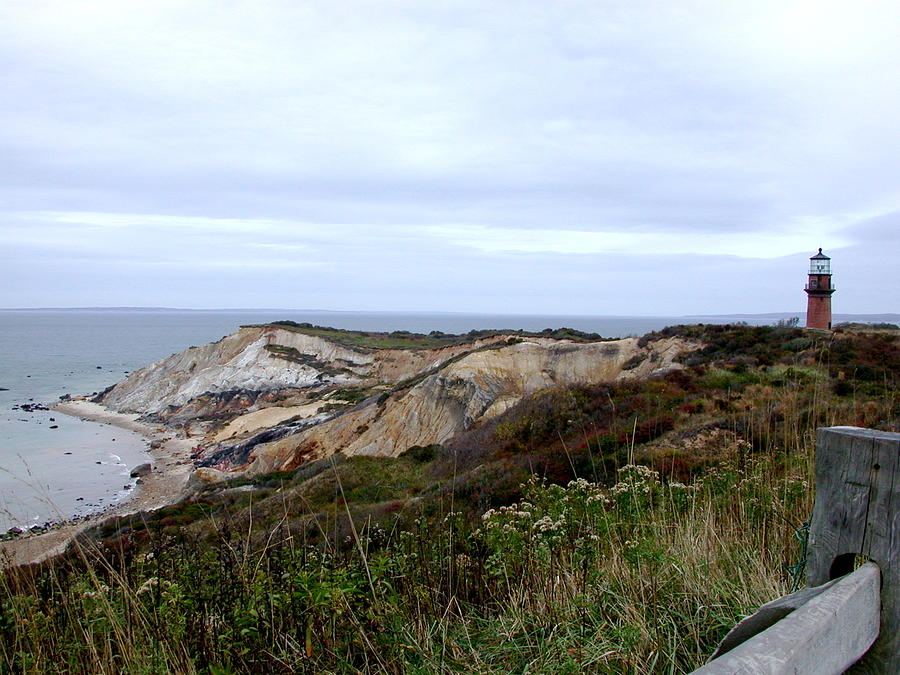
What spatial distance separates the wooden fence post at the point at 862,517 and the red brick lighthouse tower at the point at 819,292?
3420cm

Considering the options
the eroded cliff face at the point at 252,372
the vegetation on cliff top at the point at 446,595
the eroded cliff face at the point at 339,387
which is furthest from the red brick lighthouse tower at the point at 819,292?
the vegetation on cliff top at the point at 446,595

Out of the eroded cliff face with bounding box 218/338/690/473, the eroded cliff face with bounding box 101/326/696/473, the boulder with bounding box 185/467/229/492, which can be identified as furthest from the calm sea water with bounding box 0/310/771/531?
the eroded cliff face with bounding box 218/338/690/473

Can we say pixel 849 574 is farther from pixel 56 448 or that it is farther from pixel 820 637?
pixel 56 448

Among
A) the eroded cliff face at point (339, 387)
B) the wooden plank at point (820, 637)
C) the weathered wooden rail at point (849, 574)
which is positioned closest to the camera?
the wooden plank at point (820, 637)

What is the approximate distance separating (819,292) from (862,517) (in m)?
34.5

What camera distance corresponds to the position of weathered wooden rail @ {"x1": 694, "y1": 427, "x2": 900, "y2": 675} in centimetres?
167

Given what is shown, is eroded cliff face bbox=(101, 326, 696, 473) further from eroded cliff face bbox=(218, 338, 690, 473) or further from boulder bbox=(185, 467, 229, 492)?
boulder bbox=(185, 467, 229, 492)

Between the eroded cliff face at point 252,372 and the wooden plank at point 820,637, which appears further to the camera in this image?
the eroded cliff face at point 252,372

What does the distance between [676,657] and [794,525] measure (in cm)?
187

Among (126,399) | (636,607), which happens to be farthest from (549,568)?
(126,399)

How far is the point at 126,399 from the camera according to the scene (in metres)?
59.6

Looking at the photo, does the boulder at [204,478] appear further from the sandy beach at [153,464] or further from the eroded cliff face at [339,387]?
the eroded cliff face at [339,387]

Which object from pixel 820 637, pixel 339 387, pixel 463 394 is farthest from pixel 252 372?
pixel 820 637

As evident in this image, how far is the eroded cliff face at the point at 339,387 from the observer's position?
27391 millimetres
